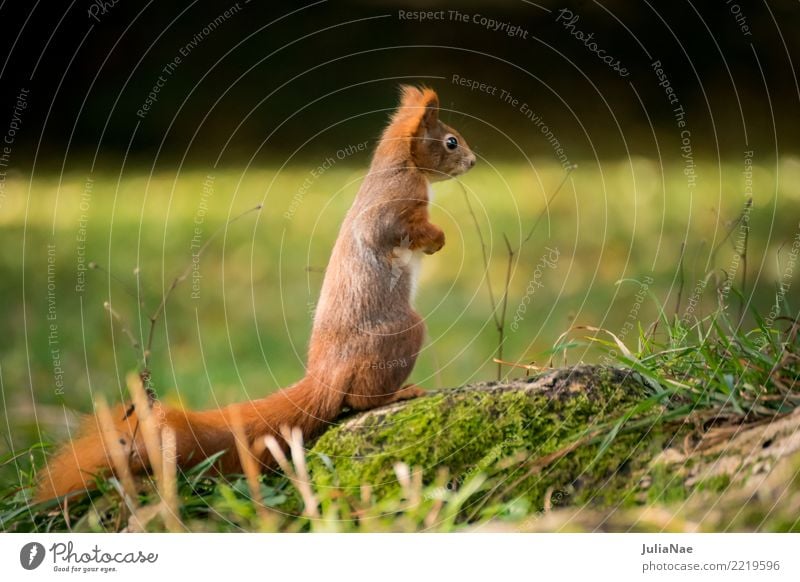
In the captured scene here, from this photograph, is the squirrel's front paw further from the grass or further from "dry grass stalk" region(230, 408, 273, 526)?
"dry grass stalk" region(230, 408, 273, 526)

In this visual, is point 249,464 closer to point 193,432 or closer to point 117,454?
point 193,432

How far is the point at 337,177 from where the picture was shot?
11.3 ft

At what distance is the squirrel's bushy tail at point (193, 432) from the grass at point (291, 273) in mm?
361

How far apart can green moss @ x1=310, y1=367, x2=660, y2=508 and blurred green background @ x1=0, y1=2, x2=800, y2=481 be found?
0.94 metres

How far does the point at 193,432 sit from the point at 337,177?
140 cm

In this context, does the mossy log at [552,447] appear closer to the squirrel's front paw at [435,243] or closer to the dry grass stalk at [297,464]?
the dry grass stalk at [297,464]

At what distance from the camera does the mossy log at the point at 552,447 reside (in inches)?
83.0

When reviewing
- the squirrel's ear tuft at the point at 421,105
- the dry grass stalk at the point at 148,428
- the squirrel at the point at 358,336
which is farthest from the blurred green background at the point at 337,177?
the dry grass stalk at the point at 148,428

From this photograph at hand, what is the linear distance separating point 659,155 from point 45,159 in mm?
2184

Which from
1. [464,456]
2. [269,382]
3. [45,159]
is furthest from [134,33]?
[464,456]

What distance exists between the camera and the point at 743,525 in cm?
210

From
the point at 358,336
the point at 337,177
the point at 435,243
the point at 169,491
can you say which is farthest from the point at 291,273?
the point at 169,491

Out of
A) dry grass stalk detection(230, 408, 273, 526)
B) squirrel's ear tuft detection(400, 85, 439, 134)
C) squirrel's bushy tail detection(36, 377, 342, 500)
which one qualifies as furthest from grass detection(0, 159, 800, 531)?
dry grass stalk detection(230, 408, 273, 526)

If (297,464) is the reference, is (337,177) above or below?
above
